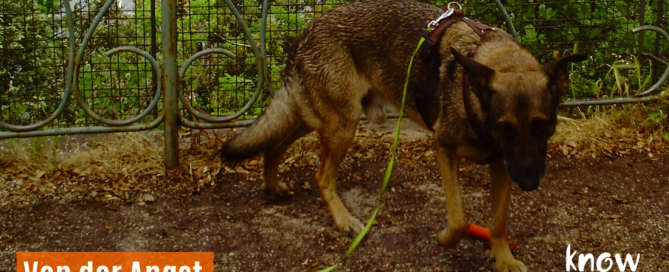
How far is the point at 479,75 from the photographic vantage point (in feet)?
11.4

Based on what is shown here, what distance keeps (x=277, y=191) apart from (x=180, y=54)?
6.68 ft

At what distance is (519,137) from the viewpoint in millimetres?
3297

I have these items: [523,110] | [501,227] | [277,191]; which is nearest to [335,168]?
[277,191]

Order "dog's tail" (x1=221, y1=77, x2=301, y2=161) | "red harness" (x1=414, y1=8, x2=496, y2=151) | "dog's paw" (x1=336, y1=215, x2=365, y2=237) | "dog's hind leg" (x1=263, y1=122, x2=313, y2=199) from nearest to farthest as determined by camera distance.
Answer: "red harness" (x1=414, y1=8, x2=496, y2=151)
"dog's paw" (x1=336, y1=215, x2=365, y2=237)
"dog's tail" (x1=221, y1=77, x2=301, y2=161)
"dog's hind leg" (x1=263, y1=122, x2=313, y2=199)

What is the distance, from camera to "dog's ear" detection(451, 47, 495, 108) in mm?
3406

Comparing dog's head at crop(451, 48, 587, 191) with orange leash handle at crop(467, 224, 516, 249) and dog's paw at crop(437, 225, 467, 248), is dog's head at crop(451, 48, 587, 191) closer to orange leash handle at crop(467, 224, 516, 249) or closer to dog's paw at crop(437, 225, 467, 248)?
dog's paw at crop(437, 225, 467, 248)

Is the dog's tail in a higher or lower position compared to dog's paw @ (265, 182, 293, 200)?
higher

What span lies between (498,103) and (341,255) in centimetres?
143

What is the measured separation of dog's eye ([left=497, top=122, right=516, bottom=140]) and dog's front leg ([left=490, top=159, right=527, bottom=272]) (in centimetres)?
62

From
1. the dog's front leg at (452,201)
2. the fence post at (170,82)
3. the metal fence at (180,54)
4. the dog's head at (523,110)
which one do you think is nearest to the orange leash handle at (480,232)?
the dog's front leg at (452,201)

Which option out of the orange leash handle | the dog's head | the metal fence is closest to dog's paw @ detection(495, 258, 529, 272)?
the orange leash handle

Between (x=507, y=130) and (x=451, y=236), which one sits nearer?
(x=507, y=130)

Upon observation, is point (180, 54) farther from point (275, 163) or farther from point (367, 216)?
point (367, 216)

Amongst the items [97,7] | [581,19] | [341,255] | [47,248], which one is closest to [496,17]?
[581,19]
